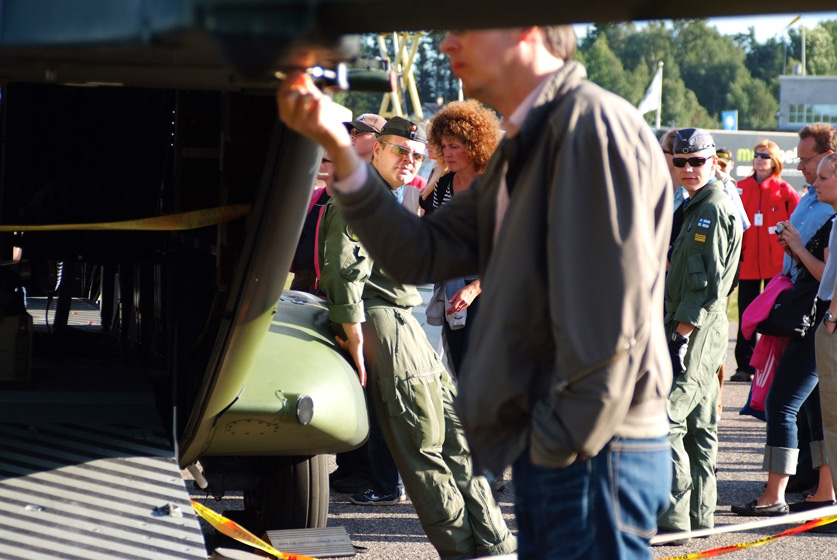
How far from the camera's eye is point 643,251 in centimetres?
197

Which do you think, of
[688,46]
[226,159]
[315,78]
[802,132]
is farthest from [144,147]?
[688,46]

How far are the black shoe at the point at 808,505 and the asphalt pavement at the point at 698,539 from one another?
0.27 m

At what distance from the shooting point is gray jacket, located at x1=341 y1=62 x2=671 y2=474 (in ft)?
6.39

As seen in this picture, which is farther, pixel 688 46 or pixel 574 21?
pixel 688 46

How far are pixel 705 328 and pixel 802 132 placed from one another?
1597 millimetres

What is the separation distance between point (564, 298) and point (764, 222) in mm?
8446

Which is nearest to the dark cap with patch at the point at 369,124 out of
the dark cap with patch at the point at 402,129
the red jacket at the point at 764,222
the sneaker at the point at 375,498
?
the dark cap with patch at the point at 402,129

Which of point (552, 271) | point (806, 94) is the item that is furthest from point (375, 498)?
point (806, 94)

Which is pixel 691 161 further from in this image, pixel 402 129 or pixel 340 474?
pixel 340 474

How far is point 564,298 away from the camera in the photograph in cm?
195

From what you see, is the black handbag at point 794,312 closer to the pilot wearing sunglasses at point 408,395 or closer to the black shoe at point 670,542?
the black shoe at point 670,542

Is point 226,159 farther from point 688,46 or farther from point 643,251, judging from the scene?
point 688,46

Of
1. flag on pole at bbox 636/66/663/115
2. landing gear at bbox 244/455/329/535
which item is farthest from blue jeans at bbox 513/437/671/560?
flag on pole at bbox 636/66/663/115

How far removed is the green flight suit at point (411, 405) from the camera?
4281mm
